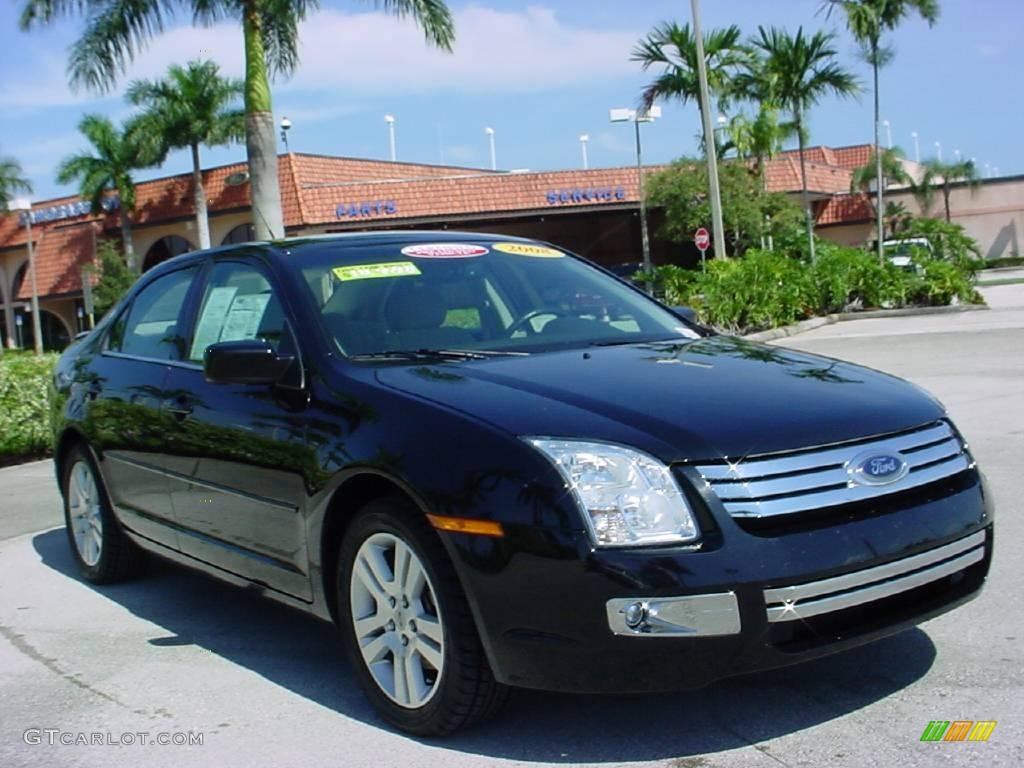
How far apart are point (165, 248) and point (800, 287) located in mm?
32846

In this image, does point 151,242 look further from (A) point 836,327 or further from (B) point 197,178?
(A) point 836,327

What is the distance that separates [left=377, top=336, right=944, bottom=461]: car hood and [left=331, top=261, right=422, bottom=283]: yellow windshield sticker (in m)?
0.70

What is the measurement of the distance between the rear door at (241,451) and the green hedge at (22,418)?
7185mm

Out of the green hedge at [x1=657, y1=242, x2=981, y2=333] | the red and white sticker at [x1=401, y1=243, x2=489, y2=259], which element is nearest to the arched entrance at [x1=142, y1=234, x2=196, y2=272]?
the green hedge at [x1=657, y1=242, x2=981, y2=333]

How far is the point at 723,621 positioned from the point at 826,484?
1.56 ft

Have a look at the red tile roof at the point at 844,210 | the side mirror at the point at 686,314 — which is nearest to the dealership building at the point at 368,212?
the red tile roof at the point at 844,210

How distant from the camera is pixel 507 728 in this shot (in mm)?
3725

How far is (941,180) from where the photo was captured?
61.9 m

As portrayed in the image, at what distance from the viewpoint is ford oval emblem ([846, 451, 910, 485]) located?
3371 millimetres

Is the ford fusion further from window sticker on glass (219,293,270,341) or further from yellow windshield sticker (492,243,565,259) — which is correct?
yellow windshield sticker (492,243,565,259)

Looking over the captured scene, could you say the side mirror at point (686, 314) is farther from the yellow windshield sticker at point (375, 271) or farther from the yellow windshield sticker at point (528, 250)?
the yellow windshield sticker at point (375, 271)

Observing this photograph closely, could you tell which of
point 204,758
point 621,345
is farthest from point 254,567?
point 621,345

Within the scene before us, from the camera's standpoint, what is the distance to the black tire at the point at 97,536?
5.88 meters

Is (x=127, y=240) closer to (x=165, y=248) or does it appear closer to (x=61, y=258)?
(x=165, y=248)
